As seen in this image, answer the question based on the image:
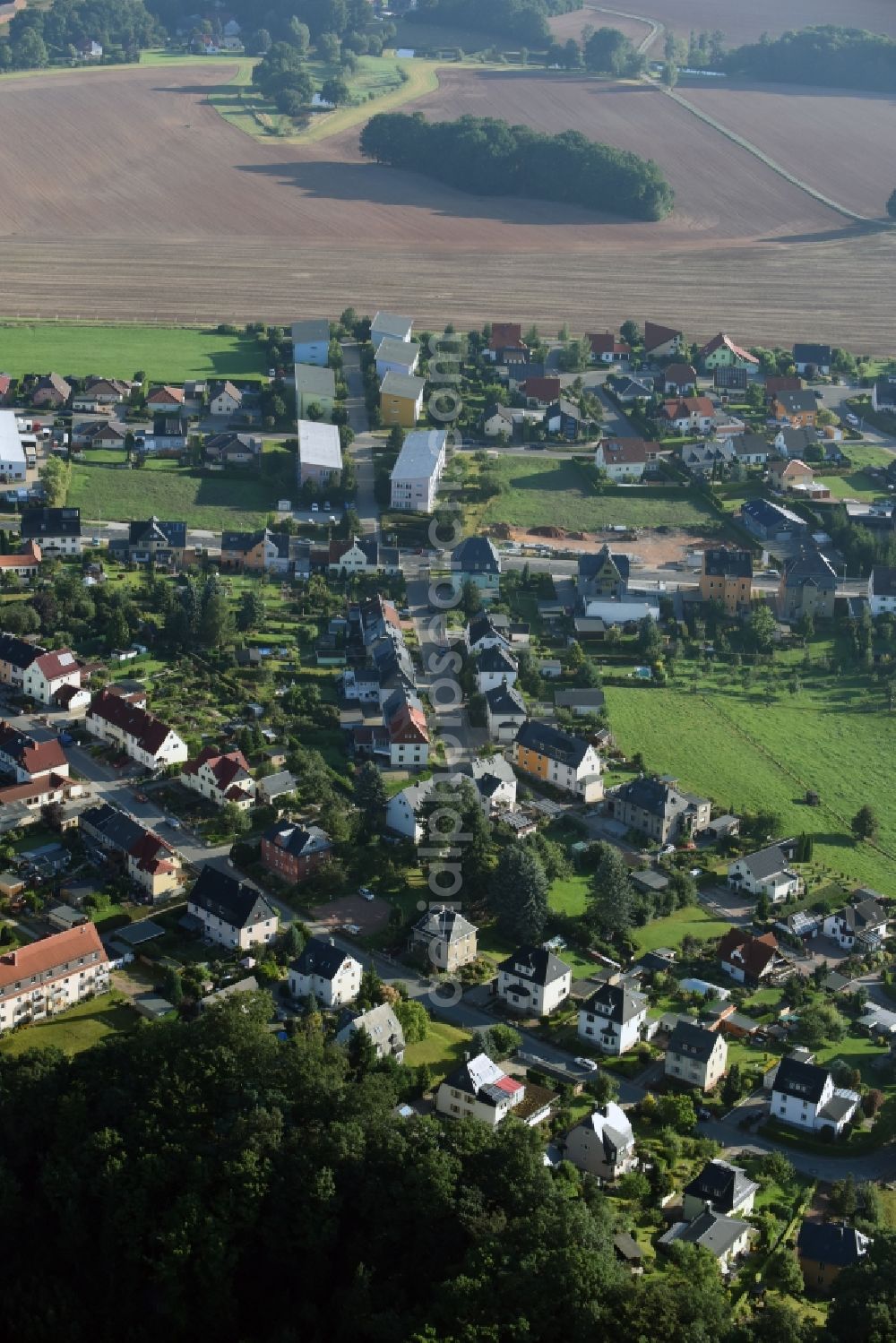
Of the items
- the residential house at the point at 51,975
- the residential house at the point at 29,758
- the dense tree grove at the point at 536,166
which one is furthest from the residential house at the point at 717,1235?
the dense tree grove at the point at 536,166

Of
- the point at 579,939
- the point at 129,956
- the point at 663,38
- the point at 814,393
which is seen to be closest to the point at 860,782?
the point at 579,939

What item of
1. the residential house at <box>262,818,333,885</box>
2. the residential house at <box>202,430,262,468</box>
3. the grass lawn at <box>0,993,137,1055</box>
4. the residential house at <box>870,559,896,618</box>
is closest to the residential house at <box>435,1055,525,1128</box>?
the grass lawn at <box>0,993,137,1055</box>

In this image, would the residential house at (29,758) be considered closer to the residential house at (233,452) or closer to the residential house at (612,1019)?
the residential house at (612,1019)

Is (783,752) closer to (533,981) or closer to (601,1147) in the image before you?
(533,981)

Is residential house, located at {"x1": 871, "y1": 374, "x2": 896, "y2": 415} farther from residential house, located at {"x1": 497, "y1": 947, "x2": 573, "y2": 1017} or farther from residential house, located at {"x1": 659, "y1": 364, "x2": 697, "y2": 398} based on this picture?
residential house, located at {"x1": 497, "y1": 947, "x2": 573, "y2": 1017}

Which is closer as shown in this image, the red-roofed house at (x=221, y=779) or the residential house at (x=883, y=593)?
the red-roofed house at (x=221, y=779)

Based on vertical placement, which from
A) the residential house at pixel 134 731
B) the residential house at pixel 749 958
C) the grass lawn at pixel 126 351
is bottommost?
the residential house at pixel 749 958

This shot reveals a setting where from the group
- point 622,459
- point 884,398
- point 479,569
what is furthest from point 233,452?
point 884,398
